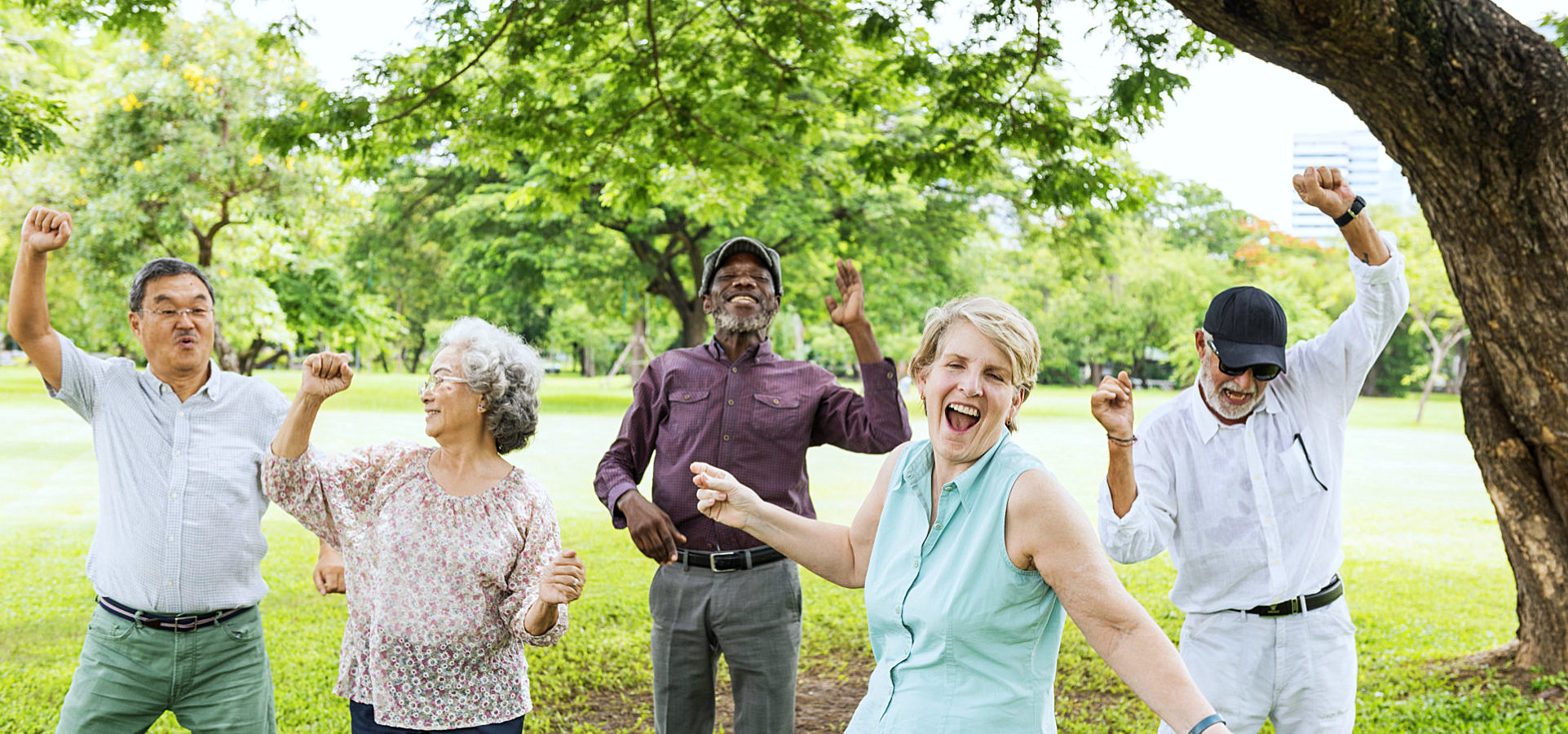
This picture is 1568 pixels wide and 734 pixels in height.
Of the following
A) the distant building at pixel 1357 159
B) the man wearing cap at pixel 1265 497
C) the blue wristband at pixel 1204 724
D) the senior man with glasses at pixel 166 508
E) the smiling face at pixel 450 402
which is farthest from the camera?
the distant building at pixel 1357 159

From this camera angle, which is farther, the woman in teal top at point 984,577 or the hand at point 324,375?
the hand at point 324,375

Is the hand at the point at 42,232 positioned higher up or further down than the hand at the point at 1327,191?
further down

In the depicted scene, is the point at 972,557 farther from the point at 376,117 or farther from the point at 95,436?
the point at 376,117

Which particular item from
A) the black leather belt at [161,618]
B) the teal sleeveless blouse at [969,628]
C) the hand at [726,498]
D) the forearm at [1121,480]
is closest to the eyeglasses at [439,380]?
the hand at [726,498]

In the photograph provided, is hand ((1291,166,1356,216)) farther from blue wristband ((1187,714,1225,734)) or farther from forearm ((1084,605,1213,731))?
blue wristband ((1187,714,1225,734))

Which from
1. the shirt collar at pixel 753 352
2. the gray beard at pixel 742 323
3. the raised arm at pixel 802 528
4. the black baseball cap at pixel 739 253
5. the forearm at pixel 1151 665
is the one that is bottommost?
the forearm at pixel 1151 665

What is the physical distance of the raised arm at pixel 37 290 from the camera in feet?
11.1

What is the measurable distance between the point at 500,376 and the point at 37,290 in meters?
1.56

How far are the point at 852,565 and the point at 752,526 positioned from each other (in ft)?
0.88

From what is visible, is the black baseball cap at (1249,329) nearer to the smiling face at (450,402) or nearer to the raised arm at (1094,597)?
the raised arm at (1094,597)

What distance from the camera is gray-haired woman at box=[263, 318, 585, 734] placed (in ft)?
10.1

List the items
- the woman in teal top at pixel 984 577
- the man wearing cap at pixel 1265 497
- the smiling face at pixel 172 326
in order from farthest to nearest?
1. the smiling face at pixel 172 326
2. the man wearing cap at pixel 1265 497
3. the woman in teal top at pixel 984 577

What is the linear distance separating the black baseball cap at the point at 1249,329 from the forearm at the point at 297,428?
2.60 m

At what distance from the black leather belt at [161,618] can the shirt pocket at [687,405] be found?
167 cm
